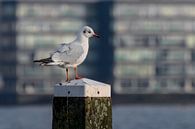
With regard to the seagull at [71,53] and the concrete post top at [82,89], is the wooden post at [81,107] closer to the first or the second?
the concrete post top at [82,89]

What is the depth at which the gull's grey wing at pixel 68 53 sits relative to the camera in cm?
1627

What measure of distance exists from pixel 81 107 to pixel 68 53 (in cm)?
215

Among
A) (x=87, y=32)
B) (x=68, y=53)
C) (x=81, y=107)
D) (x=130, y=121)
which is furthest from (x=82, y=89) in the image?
(x=130, y=121)

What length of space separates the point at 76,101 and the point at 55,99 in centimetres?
32

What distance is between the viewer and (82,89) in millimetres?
14656

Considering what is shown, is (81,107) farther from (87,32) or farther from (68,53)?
(87,32)

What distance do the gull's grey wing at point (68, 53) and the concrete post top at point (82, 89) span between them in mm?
1319

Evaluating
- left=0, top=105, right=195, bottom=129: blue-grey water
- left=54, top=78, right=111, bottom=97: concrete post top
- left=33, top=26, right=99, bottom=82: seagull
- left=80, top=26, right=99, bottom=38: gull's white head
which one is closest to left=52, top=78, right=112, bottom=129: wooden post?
left=54, top=78, right=111, bottom=97: concrete post top

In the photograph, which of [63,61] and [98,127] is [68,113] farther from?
[63,61]

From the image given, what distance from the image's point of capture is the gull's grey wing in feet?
53.4

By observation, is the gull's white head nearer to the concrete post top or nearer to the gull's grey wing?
the gull's grey wing

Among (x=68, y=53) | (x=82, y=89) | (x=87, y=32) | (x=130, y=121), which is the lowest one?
(x=130, y=121)

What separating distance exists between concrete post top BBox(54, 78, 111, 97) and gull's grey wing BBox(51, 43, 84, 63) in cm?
132

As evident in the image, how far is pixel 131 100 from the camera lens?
19838cm
